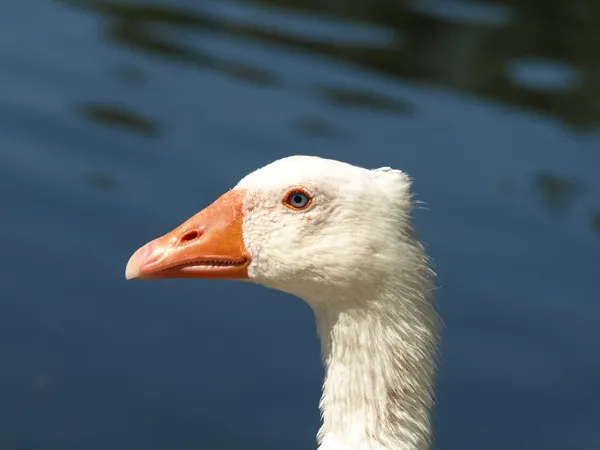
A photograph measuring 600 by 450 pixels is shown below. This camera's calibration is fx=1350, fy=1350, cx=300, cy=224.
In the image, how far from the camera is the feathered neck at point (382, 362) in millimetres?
5359

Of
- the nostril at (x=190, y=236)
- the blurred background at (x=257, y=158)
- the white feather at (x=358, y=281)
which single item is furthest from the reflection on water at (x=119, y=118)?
the white feather at (x=358, y=281)

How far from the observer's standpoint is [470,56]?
14656 millimetres

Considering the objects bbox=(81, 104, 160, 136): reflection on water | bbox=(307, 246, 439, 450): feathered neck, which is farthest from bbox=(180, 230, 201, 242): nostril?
bbox=(81, 104, 160, 136): reflection on water

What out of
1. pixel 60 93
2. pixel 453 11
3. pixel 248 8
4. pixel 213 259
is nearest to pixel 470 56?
pixel 453 11

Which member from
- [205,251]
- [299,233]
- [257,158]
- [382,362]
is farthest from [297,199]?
[257,158]

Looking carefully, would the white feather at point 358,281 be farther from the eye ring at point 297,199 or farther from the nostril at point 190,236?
the nostril at point 190,236

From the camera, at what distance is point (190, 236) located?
559 cm

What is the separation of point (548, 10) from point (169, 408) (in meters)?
8.63

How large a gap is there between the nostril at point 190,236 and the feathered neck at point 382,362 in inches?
21.9

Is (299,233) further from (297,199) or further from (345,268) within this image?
(345,268)

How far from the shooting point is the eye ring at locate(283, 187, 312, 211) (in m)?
5.38

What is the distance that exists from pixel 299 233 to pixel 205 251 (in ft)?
1.33

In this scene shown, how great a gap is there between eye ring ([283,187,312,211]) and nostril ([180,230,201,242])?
42 cm

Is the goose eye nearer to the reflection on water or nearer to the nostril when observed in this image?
the nostril
